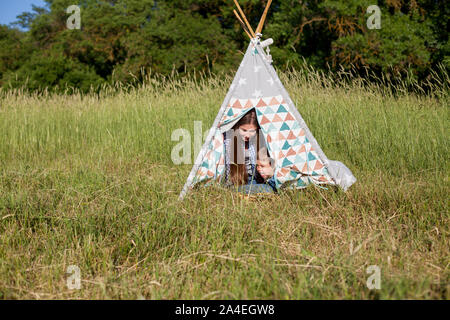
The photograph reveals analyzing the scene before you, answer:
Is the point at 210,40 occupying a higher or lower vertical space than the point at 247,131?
higher

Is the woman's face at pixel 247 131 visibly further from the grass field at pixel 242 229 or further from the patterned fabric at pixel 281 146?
the grass field at pixel 242 229

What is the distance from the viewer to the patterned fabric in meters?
3.21

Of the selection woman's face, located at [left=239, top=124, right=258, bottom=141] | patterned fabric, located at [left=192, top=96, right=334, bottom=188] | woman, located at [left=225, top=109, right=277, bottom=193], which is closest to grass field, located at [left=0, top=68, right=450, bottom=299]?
patterned fabric, located at [left=192, top=96, right=334, bottom=188]

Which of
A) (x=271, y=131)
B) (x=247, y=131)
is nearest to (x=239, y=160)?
(x=247, y=131)

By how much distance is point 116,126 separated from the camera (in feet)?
18.0

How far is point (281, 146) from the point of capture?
10.8 ft

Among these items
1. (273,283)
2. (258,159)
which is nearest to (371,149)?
(258,159)

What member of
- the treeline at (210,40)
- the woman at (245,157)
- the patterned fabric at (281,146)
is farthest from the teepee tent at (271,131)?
the treeline at (210,40)

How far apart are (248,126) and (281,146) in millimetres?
366

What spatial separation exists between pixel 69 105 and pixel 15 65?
12080 millimetres

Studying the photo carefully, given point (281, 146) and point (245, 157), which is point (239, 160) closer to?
point (245, 157)

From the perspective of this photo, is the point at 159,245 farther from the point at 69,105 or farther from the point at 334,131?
the point at 69,105

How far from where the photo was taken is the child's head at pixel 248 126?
344cm
